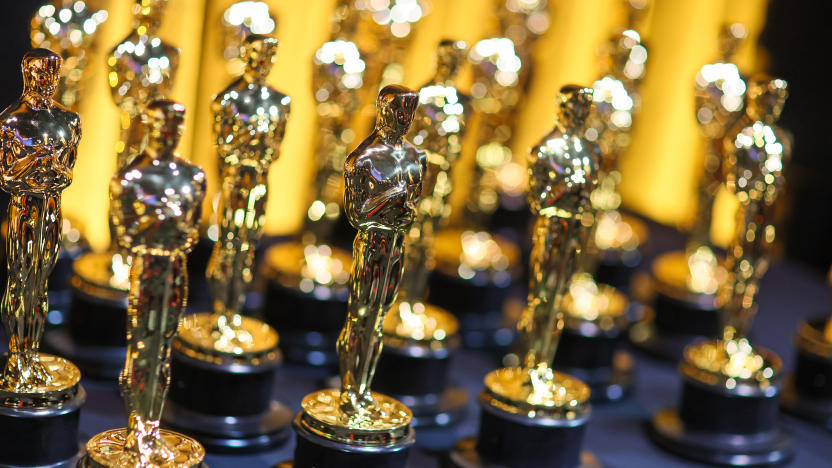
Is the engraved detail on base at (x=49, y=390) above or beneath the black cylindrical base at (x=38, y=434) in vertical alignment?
above

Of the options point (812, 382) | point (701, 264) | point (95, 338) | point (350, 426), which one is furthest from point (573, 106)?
point (701, 264)

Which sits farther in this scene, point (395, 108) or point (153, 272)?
point (395, 108)

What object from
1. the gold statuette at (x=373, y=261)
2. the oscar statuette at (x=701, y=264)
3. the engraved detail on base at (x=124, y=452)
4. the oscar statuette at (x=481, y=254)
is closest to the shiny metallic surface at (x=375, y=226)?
the gold statuette at (x=373, y=261)

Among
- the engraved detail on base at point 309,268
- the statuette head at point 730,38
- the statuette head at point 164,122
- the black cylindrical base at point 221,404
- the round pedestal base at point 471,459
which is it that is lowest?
the round pedestal base at point 471,459

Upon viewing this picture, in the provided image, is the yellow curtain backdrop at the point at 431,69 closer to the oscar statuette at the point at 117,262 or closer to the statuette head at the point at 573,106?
the oscar statuette at the point at 117,262

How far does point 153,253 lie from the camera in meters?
1.35

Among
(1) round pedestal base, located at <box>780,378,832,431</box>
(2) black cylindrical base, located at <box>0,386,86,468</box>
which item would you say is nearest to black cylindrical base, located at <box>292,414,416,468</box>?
(2) black cylindrical base, located at <box>0,386,86,468</box>

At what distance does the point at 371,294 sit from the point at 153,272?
0.33m

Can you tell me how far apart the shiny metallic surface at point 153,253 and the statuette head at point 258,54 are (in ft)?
1.22

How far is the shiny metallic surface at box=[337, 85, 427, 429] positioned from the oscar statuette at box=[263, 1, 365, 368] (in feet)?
1.95

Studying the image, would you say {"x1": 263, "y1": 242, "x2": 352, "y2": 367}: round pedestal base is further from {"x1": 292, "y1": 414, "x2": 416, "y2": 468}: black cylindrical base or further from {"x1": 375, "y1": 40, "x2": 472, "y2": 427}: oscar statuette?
{"x1": 292, "y1": 414, "x2": 416, "y2": 468}: black cylindrical base

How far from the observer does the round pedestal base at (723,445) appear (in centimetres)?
207

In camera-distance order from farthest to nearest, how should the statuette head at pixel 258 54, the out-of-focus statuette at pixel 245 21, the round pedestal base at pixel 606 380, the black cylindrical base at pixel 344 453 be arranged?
1. the round pedestal base at pixel 606 380
2. the out-of-focus statuette at pixel 245 21
3. the statuette head at pixel 258 54
4. the black cylindrical base at pixel 344 453

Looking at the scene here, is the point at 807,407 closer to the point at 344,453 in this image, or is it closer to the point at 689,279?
the point at 689,279
